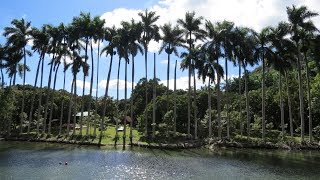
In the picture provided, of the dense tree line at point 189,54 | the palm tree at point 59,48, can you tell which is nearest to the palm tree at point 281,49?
the dense tree line at point 189,54

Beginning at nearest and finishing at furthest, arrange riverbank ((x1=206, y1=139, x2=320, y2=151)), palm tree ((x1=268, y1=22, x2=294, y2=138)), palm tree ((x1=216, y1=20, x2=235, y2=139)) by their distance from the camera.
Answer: riverbank ((x1=206, y1=139, x2=320, y2=151)) → palm tree ((x1=268, y1=22, x2=294, y2=138)) → palm tree ((x1=216, y1=20, x2=235, y2=139))

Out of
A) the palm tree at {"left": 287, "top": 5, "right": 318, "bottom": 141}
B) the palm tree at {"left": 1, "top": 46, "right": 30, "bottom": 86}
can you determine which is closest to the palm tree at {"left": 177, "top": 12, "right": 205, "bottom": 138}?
the palm tree at {"left": 287, "top": 5, "right": 318, "bottom": 141}

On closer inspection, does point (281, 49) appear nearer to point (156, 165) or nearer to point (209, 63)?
point (209, 63)

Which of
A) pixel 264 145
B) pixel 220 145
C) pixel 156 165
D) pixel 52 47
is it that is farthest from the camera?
pixel 52 47

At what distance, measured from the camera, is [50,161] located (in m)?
36.5

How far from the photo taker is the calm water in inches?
1163

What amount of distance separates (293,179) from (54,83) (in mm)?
51289

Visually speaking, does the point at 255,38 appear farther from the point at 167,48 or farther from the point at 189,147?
the point at 189,147

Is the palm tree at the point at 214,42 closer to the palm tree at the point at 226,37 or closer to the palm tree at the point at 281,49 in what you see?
the palm tree at the point at 226,37

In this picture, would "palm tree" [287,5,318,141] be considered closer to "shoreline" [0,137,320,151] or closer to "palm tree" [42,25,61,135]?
"shoreline" [0,137,320,151]

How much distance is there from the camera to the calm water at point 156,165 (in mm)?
29547

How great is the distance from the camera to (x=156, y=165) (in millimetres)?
35094

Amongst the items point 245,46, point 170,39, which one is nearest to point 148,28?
point 170,39

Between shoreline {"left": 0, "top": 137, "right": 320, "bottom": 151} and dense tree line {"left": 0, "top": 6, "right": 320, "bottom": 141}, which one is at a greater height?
dense tree line {"left": 0, "top": 6, "right": 320, "bottom": 141}
